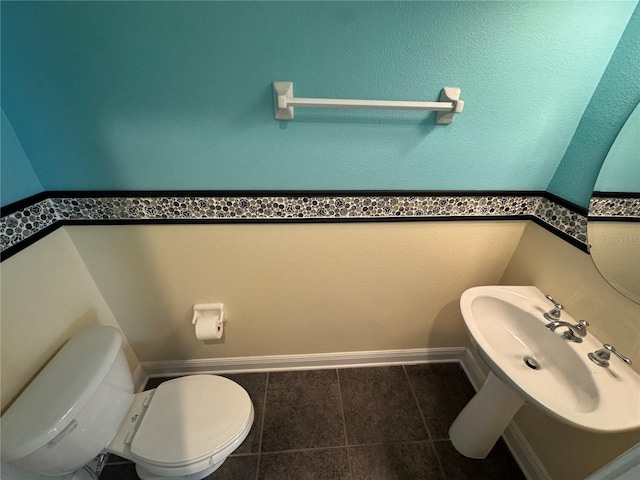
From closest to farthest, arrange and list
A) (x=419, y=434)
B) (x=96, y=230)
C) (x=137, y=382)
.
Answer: (x=96, y=230), (x=419, y=434), (x=137, y=382)

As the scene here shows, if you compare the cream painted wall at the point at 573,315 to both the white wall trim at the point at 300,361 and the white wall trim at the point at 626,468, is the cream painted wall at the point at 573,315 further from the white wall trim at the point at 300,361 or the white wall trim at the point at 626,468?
the white wall trim at the point at 300,361

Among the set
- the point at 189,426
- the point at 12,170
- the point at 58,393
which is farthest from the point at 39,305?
the point at 189,426

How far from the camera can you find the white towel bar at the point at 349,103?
77 centimetres

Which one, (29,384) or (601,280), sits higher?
(601,280)

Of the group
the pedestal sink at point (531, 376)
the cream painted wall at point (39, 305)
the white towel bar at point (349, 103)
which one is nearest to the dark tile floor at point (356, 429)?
the pedestal sink at point (531, 376)

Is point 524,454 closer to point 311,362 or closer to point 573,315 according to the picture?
point 573,315

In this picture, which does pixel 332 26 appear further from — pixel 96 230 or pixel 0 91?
pixel 96 230

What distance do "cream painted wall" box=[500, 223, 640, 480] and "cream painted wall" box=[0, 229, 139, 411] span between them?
6.11 feet

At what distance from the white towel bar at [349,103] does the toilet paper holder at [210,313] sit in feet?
2.91

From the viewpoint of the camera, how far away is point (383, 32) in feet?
2.47

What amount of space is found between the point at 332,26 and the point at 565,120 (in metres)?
0.91

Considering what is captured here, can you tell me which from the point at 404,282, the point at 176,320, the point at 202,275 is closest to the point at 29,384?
the point at 176,320

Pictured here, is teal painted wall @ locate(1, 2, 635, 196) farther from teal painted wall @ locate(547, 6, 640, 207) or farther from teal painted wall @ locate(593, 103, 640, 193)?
teal painted wall @ locate(593, 103, 640, 193)

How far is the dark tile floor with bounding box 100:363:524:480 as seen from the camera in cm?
110
